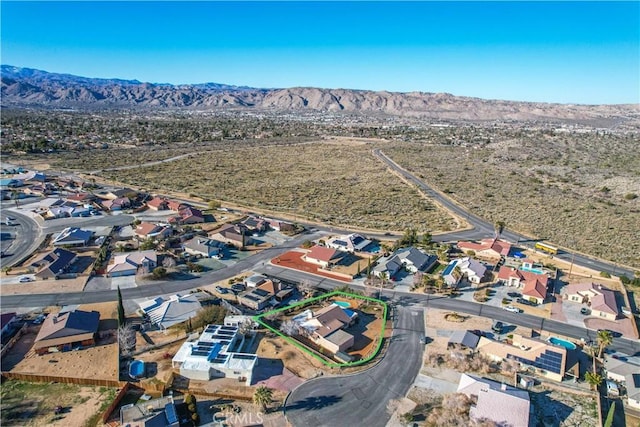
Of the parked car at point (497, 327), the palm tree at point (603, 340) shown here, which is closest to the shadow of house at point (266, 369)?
the parked car at point (497, 327)

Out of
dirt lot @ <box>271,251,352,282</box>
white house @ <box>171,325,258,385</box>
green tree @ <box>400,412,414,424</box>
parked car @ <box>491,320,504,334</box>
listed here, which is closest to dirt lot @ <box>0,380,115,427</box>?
white house @ <box>171,325,258,385</box>

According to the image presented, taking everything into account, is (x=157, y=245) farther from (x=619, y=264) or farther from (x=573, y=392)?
(x=619, y=264)

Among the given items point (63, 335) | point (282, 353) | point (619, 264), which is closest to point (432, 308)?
point (282, 353)

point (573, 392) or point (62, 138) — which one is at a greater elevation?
point (62, 138)

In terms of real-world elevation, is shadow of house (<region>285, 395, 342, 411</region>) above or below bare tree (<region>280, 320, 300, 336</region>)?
below

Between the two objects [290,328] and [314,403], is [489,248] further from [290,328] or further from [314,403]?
[314,403]

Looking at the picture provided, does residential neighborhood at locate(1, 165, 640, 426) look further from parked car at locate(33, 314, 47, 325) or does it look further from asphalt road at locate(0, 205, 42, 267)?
asphalt road at locate(0, 205, 42, 267)
